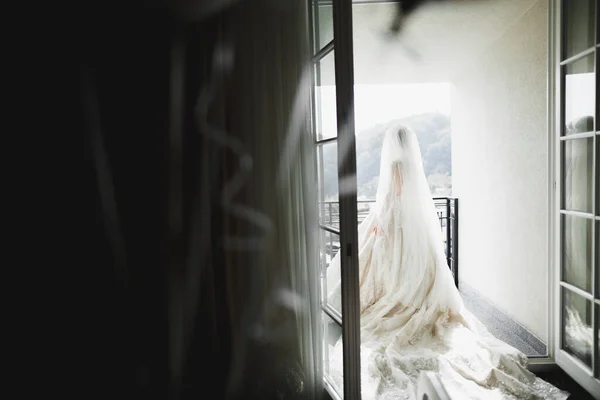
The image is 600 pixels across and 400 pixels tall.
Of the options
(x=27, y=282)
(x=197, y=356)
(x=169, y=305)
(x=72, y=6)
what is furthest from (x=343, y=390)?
(x=72, y=6)

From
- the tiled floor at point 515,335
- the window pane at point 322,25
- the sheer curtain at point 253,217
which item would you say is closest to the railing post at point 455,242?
the tiled floor at point 515,335

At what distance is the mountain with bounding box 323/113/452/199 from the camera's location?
474 inches

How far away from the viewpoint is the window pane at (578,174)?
2160mm

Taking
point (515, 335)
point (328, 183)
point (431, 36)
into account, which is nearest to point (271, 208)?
point (328, 183)

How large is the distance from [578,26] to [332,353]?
6.68 feet

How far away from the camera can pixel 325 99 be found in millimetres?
1914

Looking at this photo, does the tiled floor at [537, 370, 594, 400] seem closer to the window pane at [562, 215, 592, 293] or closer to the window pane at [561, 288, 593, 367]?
the window pane at [561, 288, 593, 367]

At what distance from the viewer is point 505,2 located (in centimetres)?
309

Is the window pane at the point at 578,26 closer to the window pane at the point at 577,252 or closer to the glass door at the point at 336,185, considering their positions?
the window pane at the point at 577,252

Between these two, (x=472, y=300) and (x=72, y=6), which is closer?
(x=72, y=6)

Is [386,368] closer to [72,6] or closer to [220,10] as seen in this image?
[220,10]

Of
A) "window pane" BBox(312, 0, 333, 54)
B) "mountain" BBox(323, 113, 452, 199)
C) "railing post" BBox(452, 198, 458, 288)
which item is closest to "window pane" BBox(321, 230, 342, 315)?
"window pane" BBox(312, 0, 333, 54)

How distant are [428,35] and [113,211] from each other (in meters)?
3.05

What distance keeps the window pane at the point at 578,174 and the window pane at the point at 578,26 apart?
467 millimetres
